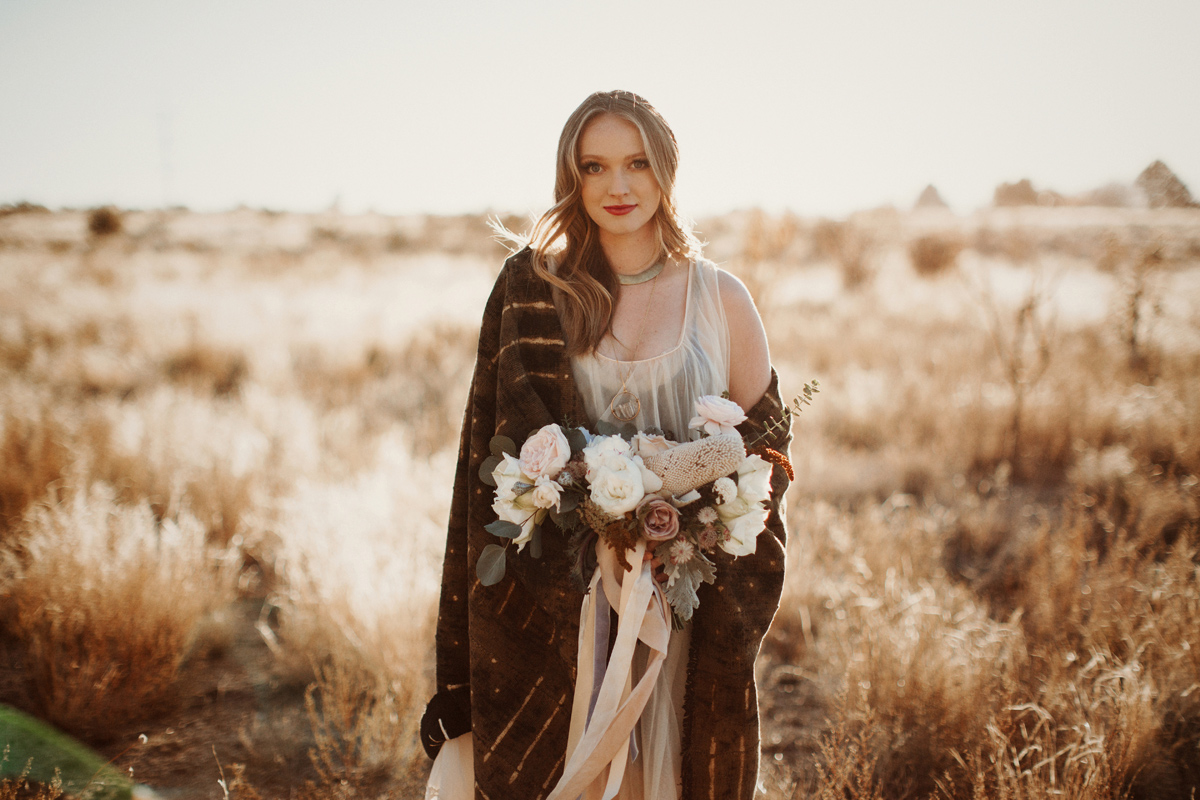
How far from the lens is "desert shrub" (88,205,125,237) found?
82.7 feet

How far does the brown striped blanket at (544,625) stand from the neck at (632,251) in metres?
0.28

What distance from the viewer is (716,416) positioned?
1.69m

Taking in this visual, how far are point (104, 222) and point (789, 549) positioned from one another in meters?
30.9

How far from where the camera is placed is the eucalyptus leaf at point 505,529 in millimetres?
1710

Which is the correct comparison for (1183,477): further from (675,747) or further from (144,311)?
(144,311)

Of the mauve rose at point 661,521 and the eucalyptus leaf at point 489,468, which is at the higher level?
the eucalyptus leaf at point 489,468

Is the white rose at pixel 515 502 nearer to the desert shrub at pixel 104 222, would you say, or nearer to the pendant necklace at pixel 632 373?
the pendant necklace at pixel 632 373

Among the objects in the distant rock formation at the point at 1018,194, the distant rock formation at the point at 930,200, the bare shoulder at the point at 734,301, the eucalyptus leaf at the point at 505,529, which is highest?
the distant rock formation at the point at 930,200

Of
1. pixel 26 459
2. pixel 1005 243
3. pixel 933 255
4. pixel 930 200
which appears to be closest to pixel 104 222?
pixel 26 459

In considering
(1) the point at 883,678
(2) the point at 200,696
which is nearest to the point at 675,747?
(1) the point at 883,678

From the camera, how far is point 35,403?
211 inches

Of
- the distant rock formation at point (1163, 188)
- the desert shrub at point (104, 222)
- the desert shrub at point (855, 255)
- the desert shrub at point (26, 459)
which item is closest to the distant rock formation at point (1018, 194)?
the desert shrub at point (855, 255)

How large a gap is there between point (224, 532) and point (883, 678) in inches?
164

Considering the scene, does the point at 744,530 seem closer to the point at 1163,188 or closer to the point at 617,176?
the point at 617,176
